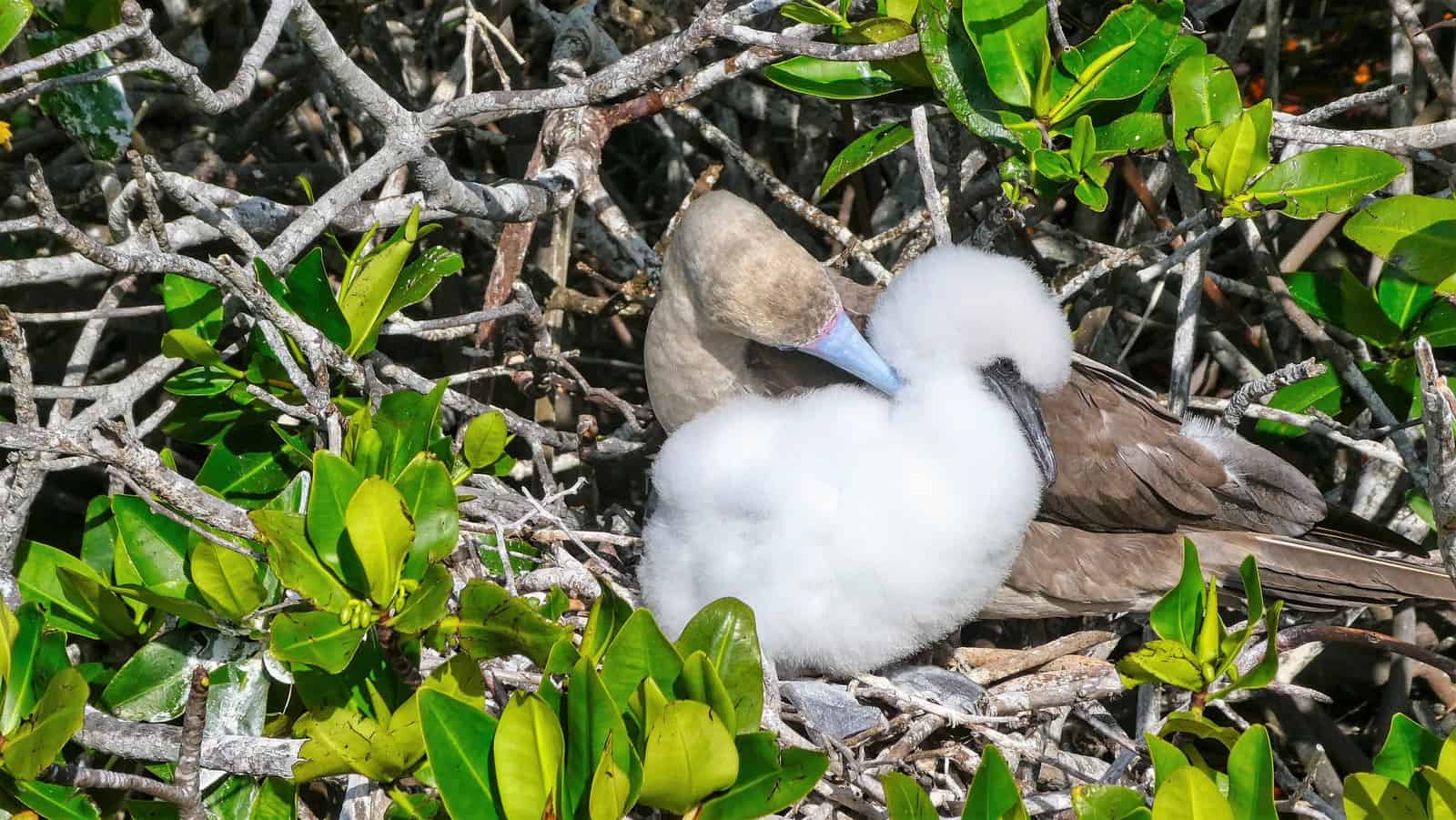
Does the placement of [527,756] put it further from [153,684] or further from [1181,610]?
[1181,610]

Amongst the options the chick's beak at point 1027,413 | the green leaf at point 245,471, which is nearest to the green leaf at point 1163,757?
the chick's beak at point 1027,413

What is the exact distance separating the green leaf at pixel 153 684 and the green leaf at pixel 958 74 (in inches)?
64.3

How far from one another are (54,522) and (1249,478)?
2804 millimetres

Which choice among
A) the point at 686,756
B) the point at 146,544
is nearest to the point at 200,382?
the point at 146,544

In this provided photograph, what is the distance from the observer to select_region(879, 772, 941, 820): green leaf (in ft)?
5.45

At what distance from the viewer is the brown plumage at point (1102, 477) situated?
100.0 inches

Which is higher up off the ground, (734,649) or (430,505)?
(430,505)

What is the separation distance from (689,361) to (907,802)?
1.21 meters

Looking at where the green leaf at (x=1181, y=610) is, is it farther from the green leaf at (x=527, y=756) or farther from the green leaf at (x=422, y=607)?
the green leaf at (x=422, y=607)

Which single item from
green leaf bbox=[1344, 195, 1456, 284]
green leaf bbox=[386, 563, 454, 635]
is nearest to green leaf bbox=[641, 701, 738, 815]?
green leaf bbox=[386, 563, 454, 635]

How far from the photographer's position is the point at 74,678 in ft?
5.48

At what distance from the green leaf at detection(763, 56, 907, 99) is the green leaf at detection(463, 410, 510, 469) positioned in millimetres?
837

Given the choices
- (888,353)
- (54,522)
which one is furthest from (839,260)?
(54,522)

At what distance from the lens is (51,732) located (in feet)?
5.41
